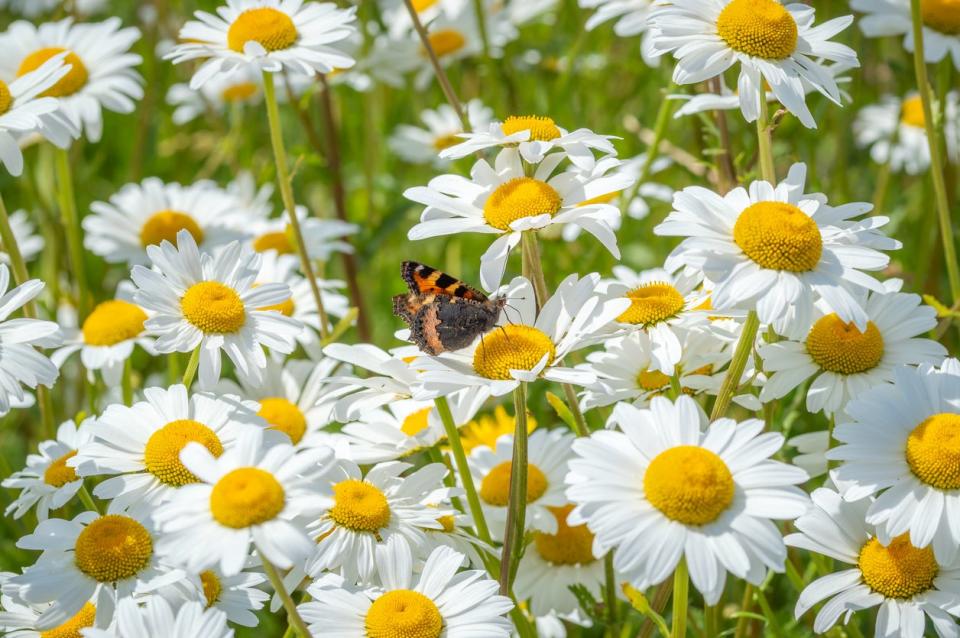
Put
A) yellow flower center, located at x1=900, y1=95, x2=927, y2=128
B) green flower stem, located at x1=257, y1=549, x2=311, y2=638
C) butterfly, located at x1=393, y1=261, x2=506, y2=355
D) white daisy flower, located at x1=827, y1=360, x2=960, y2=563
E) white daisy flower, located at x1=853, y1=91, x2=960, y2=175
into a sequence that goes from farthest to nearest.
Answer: yellow flower center, located at x1=900, y1=95, x2=927, y2=128
white daisy flower, located at x1=853, y1=91, x2=960, y2=175
butterfly, located at x1=393, y1=261, x2=506, y2=355
white daisy flower, located at x1=827, y1=360, x2=960, y2=563
green flower stem, located at x1=257, y1=549, x2=311, y2=638

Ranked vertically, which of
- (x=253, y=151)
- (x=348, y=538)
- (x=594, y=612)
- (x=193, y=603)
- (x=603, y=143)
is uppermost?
(x=603, y=143)

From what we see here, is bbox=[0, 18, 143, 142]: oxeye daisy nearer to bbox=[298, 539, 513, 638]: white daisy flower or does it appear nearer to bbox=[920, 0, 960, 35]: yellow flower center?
bbox=[298, 539, 513, 638]: white daisy flower

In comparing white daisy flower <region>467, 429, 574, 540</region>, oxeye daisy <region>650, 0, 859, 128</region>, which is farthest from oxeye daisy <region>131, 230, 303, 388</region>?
oxeye daisy <region>650, 0, 859, 128</region>

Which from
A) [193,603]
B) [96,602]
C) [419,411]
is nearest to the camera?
[193,603]

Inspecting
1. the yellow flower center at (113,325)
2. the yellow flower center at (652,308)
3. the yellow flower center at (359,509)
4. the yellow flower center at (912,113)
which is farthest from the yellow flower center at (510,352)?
the yellow flower center at (912,113)

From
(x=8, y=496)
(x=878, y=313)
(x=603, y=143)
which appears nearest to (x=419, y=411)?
(x=603, y=143)

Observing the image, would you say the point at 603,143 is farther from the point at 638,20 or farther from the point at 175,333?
the point at 638,20
